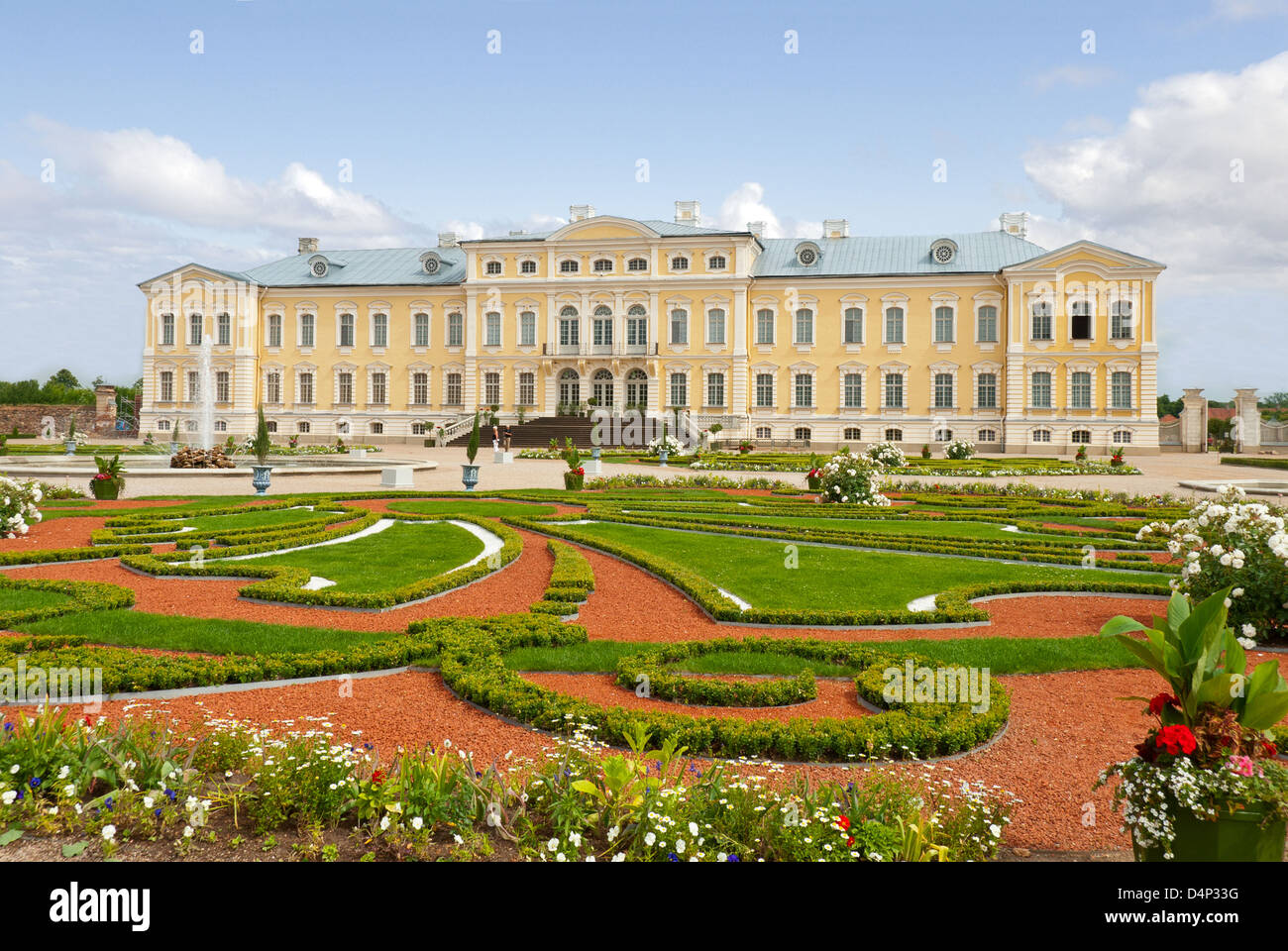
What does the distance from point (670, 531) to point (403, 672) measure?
25.6 ft

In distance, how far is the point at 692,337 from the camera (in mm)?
46719

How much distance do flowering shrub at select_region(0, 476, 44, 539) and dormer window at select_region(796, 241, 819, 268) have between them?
4030 centimetres

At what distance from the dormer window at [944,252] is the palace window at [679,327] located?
13.5 metres

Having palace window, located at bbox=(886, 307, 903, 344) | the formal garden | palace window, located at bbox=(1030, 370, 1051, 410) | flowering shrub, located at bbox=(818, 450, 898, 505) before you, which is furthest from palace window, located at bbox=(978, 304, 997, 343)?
the formal garden

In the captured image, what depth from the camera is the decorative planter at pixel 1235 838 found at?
326cm

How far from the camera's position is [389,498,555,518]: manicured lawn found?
15.4 meters

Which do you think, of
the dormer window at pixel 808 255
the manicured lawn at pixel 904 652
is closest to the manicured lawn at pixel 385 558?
the manicured lawn at pixel 904 652

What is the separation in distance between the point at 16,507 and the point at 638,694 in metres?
11.0

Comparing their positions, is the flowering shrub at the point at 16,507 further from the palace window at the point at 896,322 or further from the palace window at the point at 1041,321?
the palace window at the point at 1041,321

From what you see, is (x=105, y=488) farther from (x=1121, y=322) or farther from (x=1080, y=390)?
(x=1121, y=322)

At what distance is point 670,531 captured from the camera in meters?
13.9
